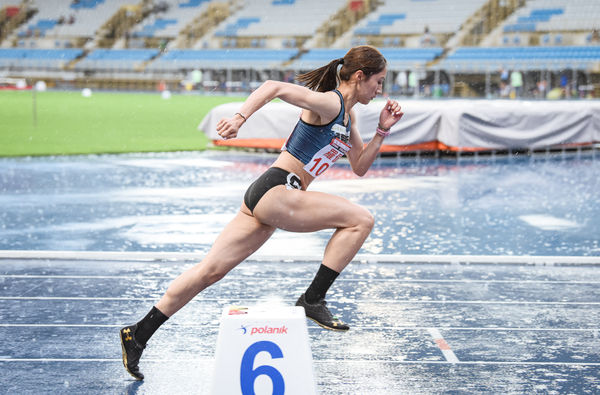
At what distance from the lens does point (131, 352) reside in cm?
431

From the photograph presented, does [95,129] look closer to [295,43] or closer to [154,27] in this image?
[295,43]

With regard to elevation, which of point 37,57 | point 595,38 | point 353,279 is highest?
point 353,279

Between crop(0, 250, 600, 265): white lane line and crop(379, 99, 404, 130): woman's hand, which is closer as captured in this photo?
crop(379, 99, 404, 130): woman's hand

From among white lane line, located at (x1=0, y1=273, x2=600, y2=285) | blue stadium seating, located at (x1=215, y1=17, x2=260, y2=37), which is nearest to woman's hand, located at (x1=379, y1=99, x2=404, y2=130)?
white lane line, located at (x1=0, y1=273, x2=600, y2=285)

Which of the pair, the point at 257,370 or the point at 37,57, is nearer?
the point at 257,370

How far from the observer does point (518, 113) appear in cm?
1830

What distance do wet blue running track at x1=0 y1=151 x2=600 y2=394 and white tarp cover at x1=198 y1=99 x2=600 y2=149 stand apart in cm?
457

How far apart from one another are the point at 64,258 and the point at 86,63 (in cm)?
6110

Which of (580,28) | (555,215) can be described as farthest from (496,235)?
(580,28)

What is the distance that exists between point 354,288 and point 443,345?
1.55m

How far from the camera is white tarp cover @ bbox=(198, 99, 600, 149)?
17.3 meters

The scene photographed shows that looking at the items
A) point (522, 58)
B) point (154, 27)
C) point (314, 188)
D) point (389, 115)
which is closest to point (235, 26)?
point (154, 27)

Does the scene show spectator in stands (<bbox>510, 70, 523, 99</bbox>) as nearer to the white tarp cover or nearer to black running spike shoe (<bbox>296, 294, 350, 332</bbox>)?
the white tarp cover

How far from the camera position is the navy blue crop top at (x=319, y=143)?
4.25 meters
